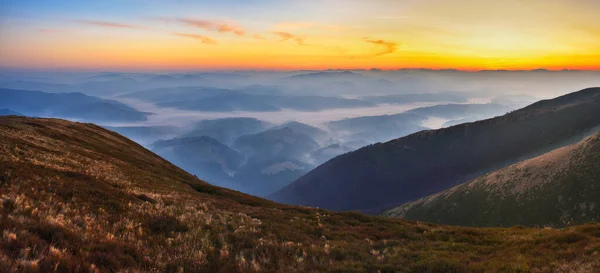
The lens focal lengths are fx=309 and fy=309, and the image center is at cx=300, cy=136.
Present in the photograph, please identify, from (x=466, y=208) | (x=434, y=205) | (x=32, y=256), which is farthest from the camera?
(x=434, y=205)

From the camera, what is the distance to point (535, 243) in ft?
48.9

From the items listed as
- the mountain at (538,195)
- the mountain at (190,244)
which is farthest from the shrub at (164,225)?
the mountain at (538,195)

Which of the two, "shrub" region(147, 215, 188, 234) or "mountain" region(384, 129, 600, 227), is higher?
"shrub" region(147, 215, 188, 234)

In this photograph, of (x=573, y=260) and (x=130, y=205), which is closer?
(x=573, y=260)

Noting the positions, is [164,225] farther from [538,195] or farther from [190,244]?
[538,195]

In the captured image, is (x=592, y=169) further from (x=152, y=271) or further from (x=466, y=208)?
(x=152, y=271)

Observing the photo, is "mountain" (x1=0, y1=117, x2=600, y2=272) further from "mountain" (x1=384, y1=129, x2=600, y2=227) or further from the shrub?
"mountain" (x1=384, y1=129, x2=600, y2=227)

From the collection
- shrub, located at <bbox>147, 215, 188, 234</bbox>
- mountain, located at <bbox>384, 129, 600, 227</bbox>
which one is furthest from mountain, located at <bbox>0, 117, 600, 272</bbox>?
mountain, located at <bbox>384, 129, 600, 227</bbox>

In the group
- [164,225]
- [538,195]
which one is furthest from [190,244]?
[538,195]

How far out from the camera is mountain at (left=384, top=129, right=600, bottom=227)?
7306cm

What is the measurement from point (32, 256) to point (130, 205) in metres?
10.4

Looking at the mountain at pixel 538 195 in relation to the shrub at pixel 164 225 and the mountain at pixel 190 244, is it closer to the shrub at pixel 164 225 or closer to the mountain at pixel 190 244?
the mountain at pixel 190 244

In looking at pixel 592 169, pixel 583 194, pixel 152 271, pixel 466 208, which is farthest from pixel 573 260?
pixel 466 208

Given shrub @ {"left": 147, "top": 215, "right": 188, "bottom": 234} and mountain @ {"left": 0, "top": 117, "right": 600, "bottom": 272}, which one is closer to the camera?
mountain @ {"left": 0, "top": 117, "right": 600, "bottom": 272}
